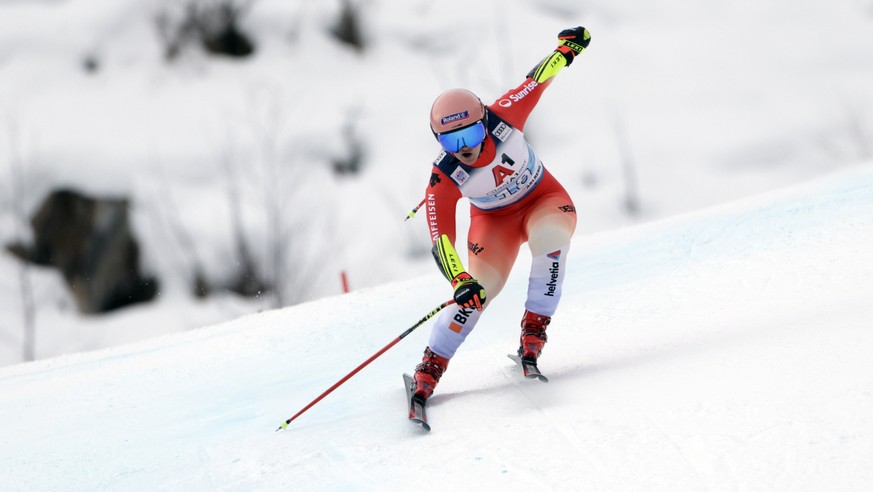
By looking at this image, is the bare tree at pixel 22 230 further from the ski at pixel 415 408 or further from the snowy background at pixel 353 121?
the ski at pixel 415 408

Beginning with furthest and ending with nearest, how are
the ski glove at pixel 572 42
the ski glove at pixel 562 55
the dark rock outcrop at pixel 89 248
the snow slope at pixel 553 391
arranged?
the dark rock outcrop at pixel 89 248
the ski glove at pixel 572 42
the ski glove at pixel 562 55
the snow slope at pixel 553 391

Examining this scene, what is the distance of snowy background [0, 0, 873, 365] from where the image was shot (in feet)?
58.4

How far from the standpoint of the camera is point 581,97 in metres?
24.1

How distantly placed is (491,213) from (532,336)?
0.61m

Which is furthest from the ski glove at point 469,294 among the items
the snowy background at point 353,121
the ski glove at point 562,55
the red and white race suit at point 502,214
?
the snowy background at point 353,121

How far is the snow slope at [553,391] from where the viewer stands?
2.44m

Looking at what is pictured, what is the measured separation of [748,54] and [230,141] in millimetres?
16451

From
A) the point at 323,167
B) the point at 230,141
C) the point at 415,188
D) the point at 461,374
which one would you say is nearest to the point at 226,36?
the point at 230,141

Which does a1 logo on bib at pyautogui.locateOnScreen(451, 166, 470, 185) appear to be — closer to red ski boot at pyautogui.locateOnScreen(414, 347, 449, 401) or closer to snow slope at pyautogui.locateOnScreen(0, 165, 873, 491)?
red ski boot at pyautogui.locateOnScreen(414, 347, 449, 401)

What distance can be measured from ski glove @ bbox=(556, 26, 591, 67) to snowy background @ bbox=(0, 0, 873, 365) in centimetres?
1237

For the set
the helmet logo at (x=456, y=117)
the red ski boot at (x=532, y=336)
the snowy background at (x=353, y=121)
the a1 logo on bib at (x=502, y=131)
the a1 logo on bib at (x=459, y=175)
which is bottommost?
the snowy background at (x=353, y=121)

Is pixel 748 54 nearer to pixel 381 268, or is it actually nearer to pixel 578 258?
pixel 381 268

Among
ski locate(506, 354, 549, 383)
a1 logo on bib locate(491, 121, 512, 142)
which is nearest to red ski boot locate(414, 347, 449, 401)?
ski locate(506, 354, 549, 383)

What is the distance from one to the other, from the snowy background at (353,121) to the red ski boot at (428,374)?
12.5 m
